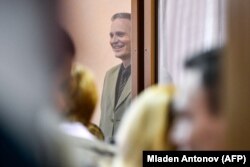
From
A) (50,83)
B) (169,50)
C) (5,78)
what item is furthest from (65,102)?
(169,50)

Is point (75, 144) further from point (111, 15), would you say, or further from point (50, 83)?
point (111, 15)

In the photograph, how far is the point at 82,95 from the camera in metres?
0.90

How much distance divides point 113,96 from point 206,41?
289 mm

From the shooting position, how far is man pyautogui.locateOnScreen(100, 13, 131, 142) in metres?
0.92

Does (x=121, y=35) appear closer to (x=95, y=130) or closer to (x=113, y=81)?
(x=113, y=81)

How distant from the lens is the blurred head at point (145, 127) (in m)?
0.79

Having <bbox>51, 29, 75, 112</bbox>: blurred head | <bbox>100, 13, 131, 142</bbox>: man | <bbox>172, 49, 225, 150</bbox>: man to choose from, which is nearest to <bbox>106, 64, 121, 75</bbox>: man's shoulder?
<bbox>100, 13, 131, 142</bbox>: man

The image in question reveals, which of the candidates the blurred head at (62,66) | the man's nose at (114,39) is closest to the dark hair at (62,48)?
the blurred head at (62,66)

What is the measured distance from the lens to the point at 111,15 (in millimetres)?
938

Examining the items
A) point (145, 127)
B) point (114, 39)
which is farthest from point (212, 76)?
point (114, 39)

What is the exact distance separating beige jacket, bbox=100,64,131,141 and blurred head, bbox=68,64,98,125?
31 millimetres

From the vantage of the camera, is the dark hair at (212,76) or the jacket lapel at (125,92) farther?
the jacket lapel at (125,92)

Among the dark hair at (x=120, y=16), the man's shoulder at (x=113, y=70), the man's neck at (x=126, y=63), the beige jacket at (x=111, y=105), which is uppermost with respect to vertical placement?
the dark hair at (x=120, y=16)

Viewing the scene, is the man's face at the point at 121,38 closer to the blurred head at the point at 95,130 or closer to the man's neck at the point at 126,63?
the man's neck at the point at 126,63
